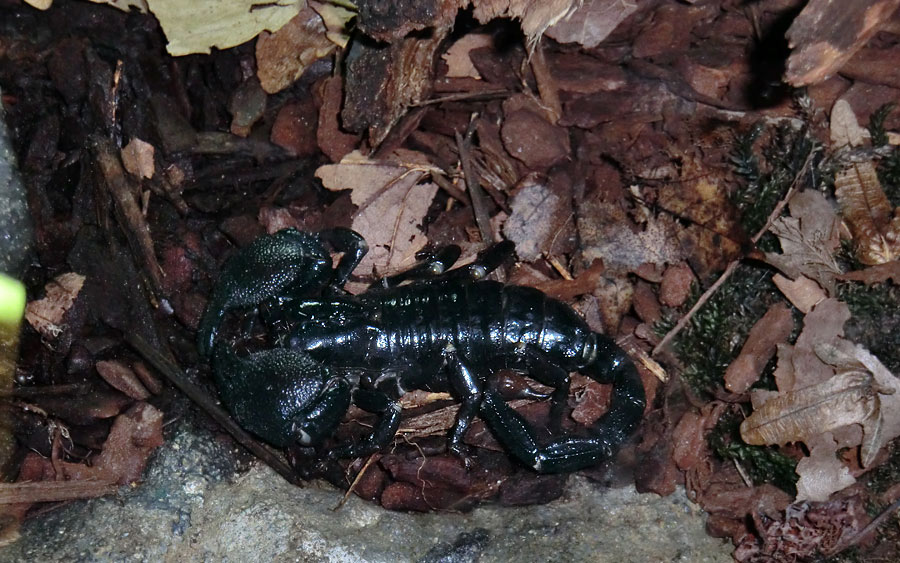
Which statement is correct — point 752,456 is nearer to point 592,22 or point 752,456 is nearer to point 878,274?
point 878,274

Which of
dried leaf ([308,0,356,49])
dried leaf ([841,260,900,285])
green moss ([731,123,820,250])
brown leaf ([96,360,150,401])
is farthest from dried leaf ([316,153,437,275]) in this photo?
dried leaf ([841,260,900,285])

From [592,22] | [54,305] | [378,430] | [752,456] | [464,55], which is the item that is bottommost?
[752,456]

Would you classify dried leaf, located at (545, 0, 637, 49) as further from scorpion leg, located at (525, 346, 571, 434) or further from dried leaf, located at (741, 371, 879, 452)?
dried leaf, located at (741, 371, 879, 452)

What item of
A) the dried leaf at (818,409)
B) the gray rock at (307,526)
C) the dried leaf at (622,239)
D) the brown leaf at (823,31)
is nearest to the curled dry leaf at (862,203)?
the dried leaf at (818,409)

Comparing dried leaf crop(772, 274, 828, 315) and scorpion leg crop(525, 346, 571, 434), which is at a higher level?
dried leaf crop(772, 274, 828, 315)

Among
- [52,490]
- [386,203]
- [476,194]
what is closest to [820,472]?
[476,194]

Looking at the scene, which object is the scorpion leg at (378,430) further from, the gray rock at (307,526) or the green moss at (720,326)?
the green moss at (720,326)
